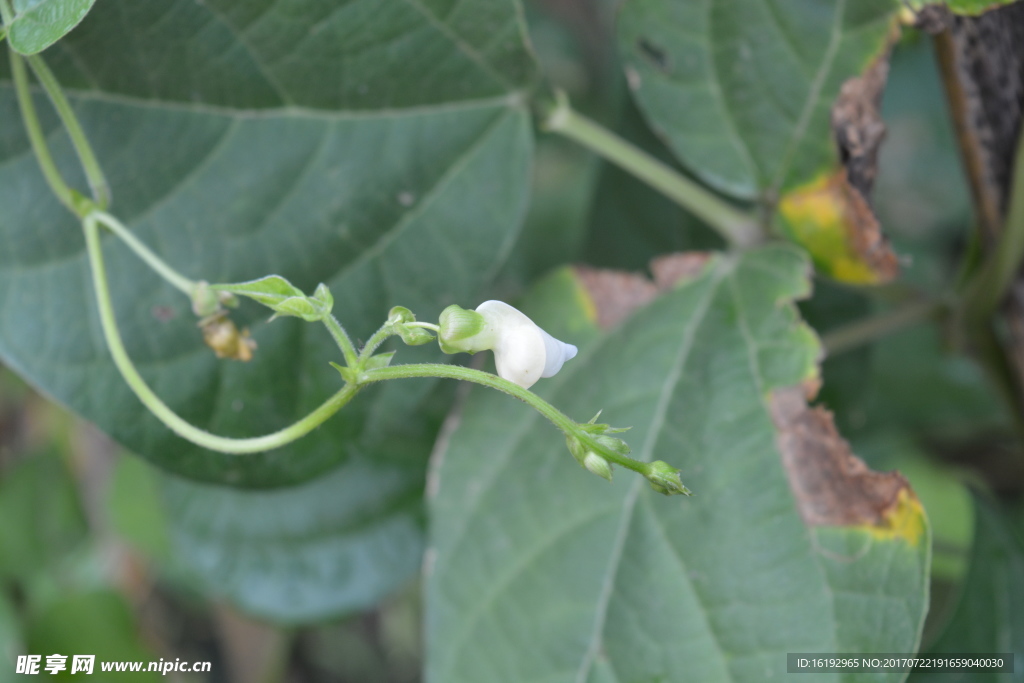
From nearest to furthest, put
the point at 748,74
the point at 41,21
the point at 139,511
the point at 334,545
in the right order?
the point at 41,21 → the point at 748,74 → the point at 334,545 → the point at 139,511

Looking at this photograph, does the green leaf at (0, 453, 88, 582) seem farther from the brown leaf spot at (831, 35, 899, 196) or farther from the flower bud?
the brown leaf spot at (831, 35, 899, 196)

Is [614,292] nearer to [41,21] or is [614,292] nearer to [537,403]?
[537,403]

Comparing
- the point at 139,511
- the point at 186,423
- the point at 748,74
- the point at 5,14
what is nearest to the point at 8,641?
the point at 139,511

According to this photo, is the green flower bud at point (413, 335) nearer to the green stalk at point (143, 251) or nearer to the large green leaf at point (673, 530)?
the green stalk at point (143, 251)

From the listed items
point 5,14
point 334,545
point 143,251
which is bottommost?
point 334,545

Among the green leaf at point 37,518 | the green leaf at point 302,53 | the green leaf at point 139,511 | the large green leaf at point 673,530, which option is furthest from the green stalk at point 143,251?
the green leaf at point 37,518

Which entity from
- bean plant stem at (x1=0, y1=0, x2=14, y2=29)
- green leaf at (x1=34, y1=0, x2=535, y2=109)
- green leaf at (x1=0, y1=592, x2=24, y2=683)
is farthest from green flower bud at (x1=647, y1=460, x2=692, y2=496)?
green leaf at (x1=0, y1=592, x2=24, y2=683)
